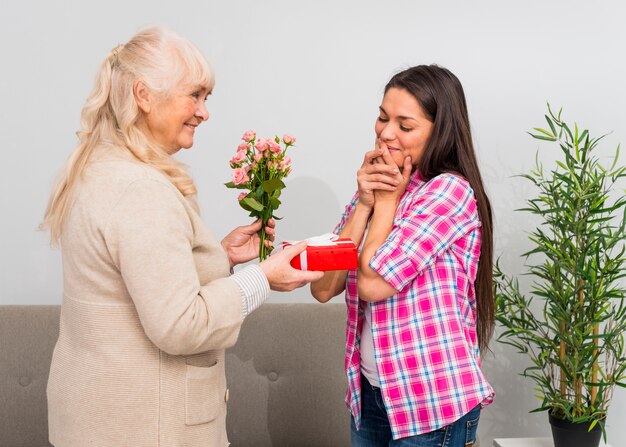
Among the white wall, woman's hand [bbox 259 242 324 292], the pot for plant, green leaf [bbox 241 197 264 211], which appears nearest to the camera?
woman's hand [bbox 259 242 324 292]

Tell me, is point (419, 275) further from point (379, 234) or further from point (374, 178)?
point (374, 178)

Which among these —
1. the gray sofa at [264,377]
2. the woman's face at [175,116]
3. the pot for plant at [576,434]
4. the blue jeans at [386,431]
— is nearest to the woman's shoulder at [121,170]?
the woman's face at [175,116]

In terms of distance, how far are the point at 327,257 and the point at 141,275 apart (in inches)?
20.5

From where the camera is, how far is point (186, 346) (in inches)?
60.9

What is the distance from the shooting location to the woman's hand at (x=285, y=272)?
5.75ft

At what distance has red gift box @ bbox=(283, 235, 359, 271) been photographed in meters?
1.82

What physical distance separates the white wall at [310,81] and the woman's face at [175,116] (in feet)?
4.92

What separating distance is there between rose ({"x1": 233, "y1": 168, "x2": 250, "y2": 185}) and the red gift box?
28 cm

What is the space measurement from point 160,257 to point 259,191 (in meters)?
0.60

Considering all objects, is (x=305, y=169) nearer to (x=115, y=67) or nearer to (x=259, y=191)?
(x=259, y=191)

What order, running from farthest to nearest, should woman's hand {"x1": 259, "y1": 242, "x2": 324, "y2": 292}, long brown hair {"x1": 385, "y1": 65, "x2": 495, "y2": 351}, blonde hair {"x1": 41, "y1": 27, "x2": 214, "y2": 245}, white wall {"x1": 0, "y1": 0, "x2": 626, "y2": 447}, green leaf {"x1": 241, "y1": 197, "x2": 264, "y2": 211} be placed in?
white wall {"x1": 0, "y1": 0, "x2": 626, "y2": 447} → green leaf {"x1": 241, "y1": 197, "x2": 264, "y2": 211} → long brown hair {"x1": 385, "y1": 65, "x2": 495, "y2": 351} → woman's hand {"x1": 259, "y1": 242, "x2": 324, "y2": 292} → blonde hair {"x1": 41, "y1": 27, "x2": 214, "y2": 245}

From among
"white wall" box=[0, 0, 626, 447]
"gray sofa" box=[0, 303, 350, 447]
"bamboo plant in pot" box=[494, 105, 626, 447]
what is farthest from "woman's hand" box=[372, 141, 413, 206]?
"white wall" box=[0, 0, 626, 447]

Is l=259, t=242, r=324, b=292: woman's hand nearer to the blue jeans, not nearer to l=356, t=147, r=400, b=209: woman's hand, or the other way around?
l=356, t=147, r=400, b=209: woman's hand

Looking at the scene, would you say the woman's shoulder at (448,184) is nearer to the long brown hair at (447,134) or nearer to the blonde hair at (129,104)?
the long brown hair at (447,134)
